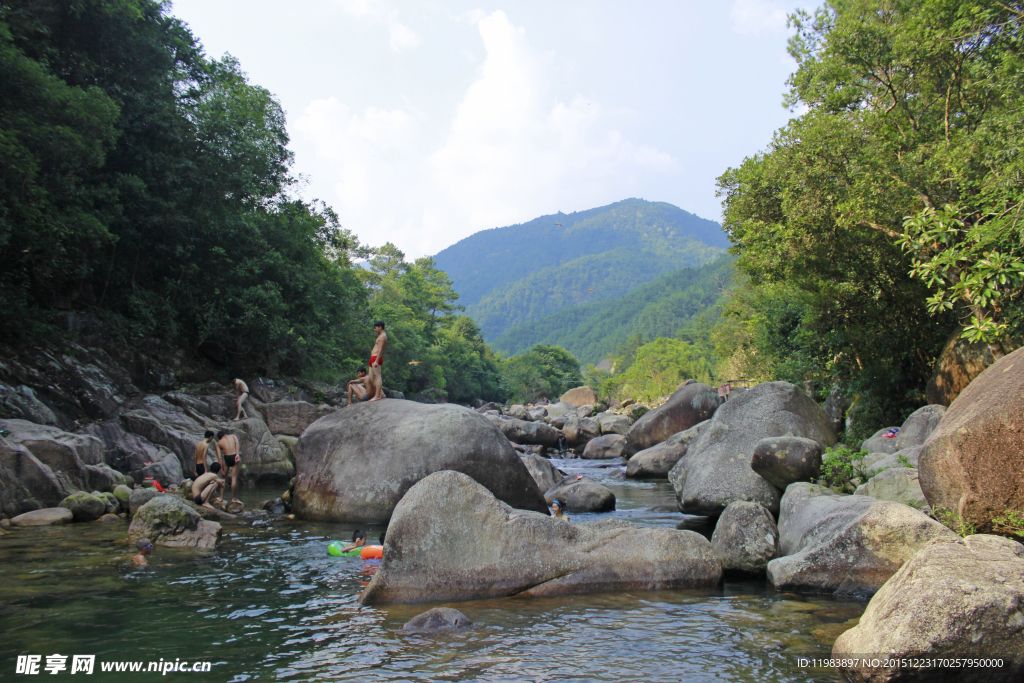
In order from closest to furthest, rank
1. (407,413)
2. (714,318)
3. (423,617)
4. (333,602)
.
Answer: (423,617) → (333,602) → (407,413) → (714,318)

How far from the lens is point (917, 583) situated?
4.73 m

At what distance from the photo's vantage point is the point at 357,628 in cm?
608

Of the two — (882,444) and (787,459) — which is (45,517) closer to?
(787,459)

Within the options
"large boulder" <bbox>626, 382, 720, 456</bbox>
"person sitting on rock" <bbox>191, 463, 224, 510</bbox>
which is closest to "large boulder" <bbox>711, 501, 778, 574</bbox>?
"person sitting on rock" <bbox>191, 463, 224, 510</bbox>

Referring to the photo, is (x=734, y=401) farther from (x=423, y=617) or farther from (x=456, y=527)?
(x=423, y=617)

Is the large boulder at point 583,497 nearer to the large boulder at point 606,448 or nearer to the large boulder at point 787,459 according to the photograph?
the large boulder at point 787,459

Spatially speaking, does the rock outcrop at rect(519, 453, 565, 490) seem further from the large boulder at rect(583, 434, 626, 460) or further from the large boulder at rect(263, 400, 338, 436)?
the large boulder at rect(583, 434, 626, 460)

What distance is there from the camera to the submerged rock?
595 cm

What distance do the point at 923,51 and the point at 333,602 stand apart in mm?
14156

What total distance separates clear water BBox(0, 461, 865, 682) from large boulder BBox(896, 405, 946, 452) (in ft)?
17.5

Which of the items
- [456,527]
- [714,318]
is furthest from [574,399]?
[456,527]

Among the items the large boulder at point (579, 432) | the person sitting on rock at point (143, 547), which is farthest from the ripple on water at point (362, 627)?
the large boulder at point (579, 432)

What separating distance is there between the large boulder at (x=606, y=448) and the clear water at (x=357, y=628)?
1932cm

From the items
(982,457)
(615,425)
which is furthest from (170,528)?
(615,425)
